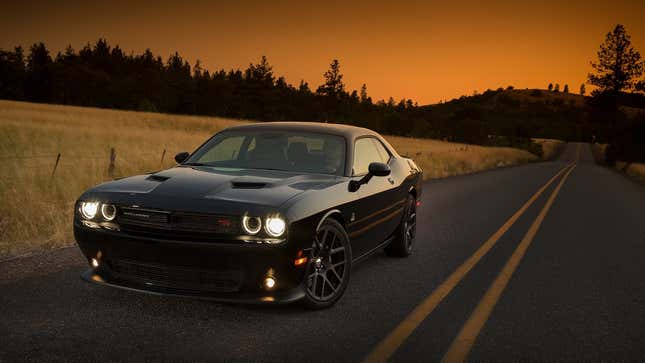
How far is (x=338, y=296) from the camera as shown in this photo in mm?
5164

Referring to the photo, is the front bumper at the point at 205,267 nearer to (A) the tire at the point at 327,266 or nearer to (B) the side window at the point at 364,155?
(A) the tire at the point at 327,266

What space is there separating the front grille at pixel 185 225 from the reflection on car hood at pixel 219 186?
113 mm

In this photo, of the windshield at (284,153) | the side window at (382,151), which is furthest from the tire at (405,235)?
the windshield at (284,153)

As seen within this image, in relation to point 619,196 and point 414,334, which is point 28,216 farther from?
point 619,196

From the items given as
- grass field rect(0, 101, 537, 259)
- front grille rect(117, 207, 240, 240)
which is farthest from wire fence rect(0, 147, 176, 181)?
front grille rect(117, 207, 240, 240)

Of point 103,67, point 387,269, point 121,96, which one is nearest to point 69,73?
point 121,96

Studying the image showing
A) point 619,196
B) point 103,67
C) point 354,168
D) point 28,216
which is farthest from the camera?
point 103,67

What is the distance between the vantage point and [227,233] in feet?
14.2

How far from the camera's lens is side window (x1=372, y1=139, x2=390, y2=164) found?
273 inches

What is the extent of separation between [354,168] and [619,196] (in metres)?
15.4

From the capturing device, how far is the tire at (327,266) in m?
4.86

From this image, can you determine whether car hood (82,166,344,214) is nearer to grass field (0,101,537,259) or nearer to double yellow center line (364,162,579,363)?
double yellow center line (364,162,579,363)

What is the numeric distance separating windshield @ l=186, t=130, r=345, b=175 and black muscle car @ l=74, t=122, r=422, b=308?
23 centimetres

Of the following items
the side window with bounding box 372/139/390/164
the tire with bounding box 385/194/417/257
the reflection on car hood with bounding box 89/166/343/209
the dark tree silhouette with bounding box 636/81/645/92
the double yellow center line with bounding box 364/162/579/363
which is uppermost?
the dark tree silhouette with bounding box 636/81/645/92
